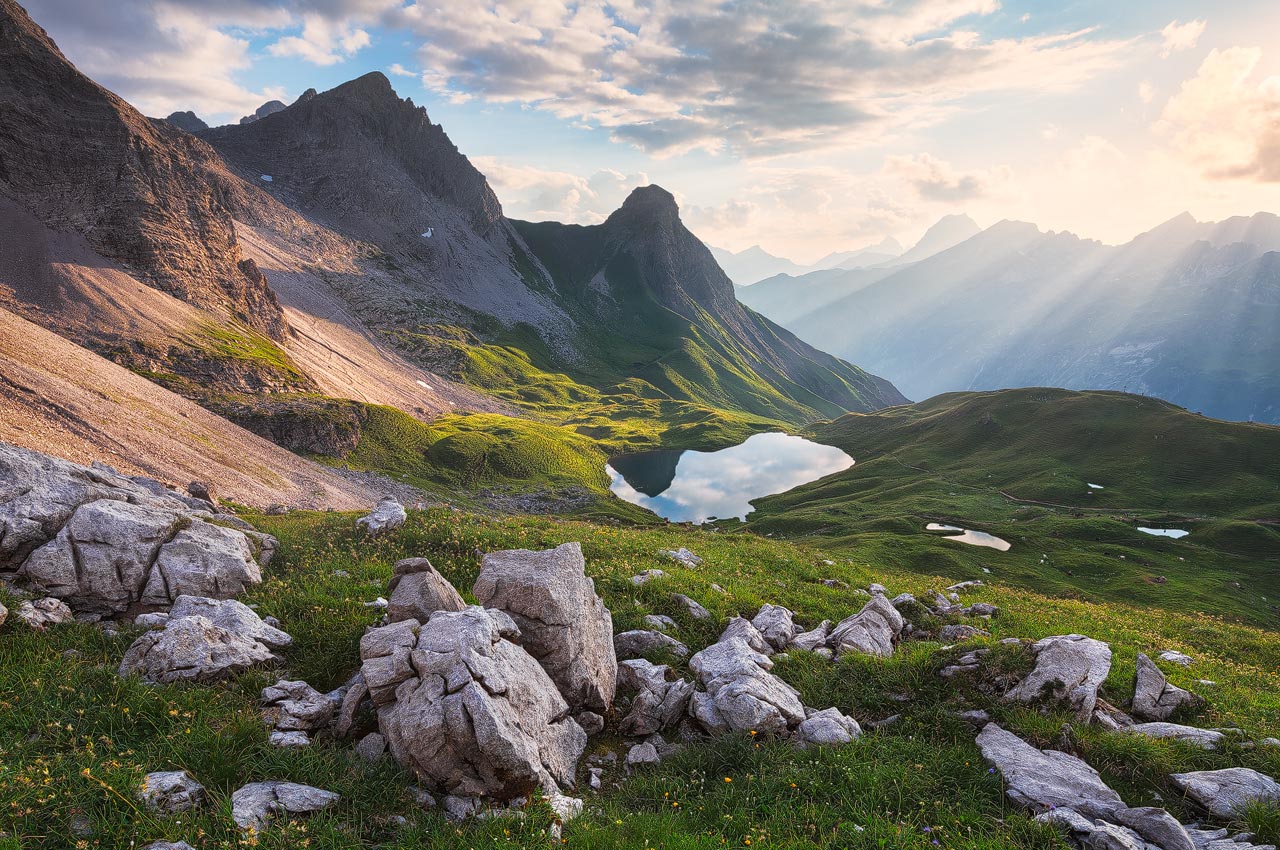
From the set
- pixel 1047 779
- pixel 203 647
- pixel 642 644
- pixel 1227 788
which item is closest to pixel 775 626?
pixel 642 644

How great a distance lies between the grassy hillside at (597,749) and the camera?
277 inches

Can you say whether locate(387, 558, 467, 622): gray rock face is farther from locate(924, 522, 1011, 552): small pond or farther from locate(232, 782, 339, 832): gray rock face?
locate(924, 522, 1011, 552): small pond

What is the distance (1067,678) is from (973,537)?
2880 inches

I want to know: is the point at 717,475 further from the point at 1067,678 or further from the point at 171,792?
the point at 171,792

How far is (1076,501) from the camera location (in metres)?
91.2

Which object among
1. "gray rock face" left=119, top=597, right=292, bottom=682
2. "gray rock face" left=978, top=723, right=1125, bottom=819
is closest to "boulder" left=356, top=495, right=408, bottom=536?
"gray rock face" left=119, top=597, right=292, bottom=682

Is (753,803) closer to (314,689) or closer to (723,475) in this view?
(314,689)

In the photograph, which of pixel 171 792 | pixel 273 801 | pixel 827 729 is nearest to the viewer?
pixel 171 792

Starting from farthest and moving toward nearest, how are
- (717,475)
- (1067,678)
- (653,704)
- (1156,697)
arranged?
(717,475) < (1156,697) < (653,704) < (1067,678)

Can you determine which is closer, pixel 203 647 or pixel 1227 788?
pixel 1227 788

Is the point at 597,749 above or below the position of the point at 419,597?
below

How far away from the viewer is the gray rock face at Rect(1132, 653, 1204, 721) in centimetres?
1176

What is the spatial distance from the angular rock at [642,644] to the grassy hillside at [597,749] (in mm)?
2644

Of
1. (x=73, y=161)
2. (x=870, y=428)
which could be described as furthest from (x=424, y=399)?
(x=870, y=428)
